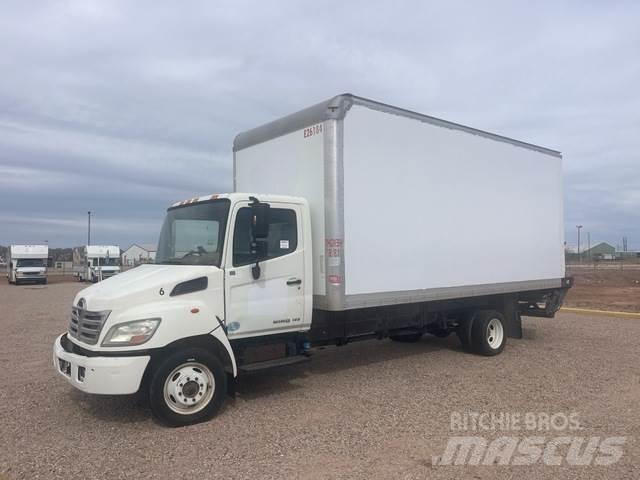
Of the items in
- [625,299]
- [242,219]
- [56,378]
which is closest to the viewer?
[242,219]

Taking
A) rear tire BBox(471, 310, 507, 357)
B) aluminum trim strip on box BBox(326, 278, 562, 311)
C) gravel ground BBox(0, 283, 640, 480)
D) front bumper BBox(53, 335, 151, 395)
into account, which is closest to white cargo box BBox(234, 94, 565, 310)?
aluminum trim strip on box BBox(326, 278, 562, 311)

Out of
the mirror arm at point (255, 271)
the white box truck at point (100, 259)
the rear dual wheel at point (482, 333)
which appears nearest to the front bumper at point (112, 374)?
the mirror arm at point (255, 271)

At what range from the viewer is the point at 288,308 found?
656cm

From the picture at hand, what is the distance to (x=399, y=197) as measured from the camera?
7.39 metres

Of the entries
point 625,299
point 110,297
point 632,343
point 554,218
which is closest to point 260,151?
point 110,297

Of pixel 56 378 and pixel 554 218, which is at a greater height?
pixel 554 218

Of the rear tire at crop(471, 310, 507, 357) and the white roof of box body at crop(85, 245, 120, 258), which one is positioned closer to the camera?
the rear tire at crop(471, 310, 507, 357)

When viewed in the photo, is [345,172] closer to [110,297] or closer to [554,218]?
[110,297]

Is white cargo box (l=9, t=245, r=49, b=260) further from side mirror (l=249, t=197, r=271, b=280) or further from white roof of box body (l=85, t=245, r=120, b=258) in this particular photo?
side mirror (l=249, t=197, r=271, b=280)

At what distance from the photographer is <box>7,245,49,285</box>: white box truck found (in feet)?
134

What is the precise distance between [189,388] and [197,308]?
33.6 inches

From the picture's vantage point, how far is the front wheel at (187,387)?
5465mm

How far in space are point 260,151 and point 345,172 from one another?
5.82ft

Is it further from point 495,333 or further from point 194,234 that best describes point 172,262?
point 495,333
